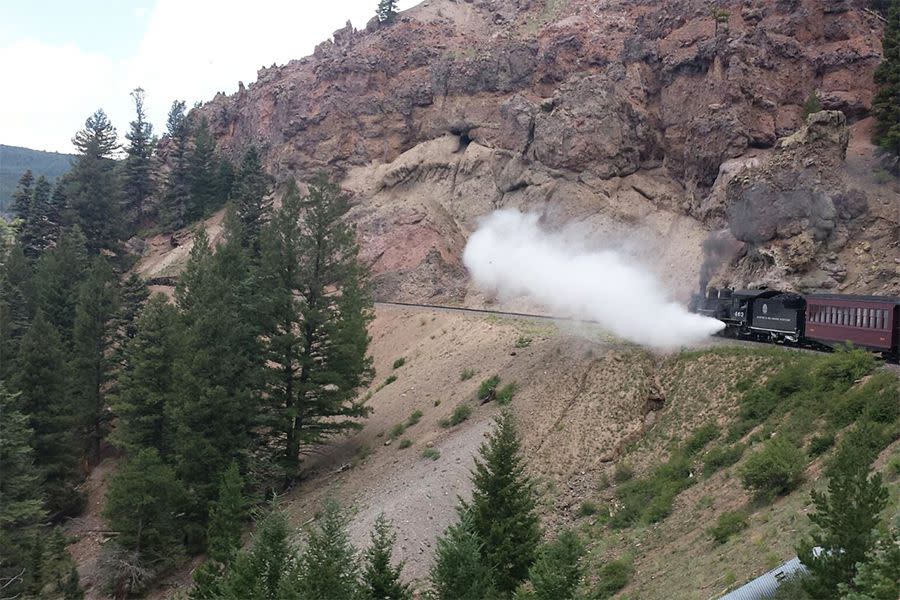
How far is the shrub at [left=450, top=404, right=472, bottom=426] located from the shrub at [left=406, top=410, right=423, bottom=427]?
232 cm

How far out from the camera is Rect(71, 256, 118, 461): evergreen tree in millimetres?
40594

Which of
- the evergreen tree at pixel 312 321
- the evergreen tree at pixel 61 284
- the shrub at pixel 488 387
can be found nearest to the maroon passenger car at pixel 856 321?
the shrub at pixel 488 387

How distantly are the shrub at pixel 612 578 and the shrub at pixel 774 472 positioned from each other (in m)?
3.54

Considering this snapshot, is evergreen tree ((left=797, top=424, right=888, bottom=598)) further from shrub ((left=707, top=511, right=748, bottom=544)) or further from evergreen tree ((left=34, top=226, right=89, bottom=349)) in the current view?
evergreen tree ((left=34, top=226, right=89, bottom=349))

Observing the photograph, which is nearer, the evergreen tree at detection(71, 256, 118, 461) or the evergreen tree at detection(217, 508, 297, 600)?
the evergreen tree at detection(217, 508, 297, 600)

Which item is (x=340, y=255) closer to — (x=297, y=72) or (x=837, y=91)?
(x=837, y=91)

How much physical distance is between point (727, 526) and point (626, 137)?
41.7m

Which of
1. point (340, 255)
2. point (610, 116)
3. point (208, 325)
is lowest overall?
point (208, 325)

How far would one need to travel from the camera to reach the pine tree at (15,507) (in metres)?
24.6

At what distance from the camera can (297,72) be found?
276 ft

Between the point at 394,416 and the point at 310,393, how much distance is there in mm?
4030

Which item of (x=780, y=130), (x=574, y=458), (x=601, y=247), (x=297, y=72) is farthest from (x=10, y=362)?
(x=297, y=72)

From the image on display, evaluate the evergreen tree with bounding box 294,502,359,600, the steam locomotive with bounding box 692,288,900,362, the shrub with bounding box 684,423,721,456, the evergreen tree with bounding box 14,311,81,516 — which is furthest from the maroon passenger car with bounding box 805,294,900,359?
the evergreen tree with bounding box 14,311,81,516

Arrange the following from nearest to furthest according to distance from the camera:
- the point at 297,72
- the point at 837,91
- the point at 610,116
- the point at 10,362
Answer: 1. the point at 10,362
2. the point at 837,91
3. the point at 610,116
4. the point at 297,72
